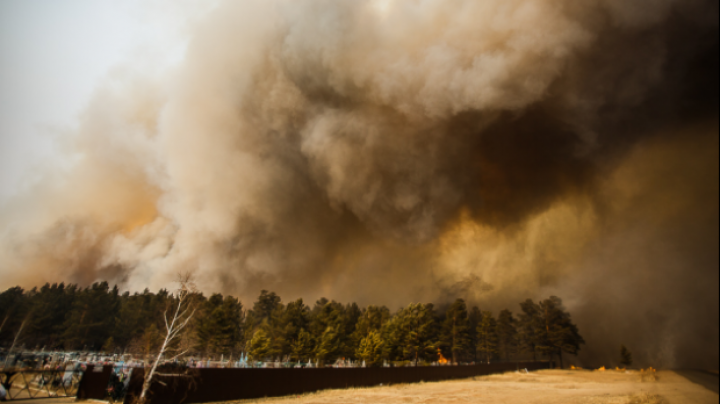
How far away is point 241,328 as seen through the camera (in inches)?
3113

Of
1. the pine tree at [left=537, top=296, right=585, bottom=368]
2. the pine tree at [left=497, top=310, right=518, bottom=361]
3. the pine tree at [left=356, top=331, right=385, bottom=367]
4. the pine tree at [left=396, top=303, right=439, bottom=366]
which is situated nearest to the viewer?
the pine tree at [left=356, top=331, right=385, bottom=367]

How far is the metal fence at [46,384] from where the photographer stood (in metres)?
21.2

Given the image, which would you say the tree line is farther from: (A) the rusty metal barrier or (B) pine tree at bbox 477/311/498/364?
(A) the rusty metal barrier

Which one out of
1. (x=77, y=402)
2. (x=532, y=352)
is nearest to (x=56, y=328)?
(x=77, y=402)

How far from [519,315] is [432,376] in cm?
5632

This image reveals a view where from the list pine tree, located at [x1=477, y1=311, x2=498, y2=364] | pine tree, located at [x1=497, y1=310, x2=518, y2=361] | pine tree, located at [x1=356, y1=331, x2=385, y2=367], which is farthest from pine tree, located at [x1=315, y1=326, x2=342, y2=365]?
pine tree, located at [x1=497, y1=310, x2=518, y2=361]

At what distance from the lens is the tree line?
45.6 m

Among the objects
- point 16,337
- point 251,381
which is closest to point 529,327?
point 251,381

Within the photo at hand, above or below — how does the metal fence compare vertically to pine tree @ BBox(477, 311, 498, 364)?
below

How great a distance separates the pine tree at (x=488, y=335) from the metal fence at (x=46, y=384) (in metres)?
75.6

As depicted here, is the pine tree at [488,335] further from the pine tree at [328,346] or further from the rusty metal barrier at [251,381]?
the rusty metal barrier at [251,381]

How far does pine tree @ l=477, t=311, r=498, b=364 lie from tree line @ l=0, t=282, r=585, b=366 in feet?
0.76

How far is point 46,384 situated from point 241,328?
5990 cm

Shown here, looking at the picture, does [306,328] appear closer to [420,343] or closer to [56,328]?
[420,343]
